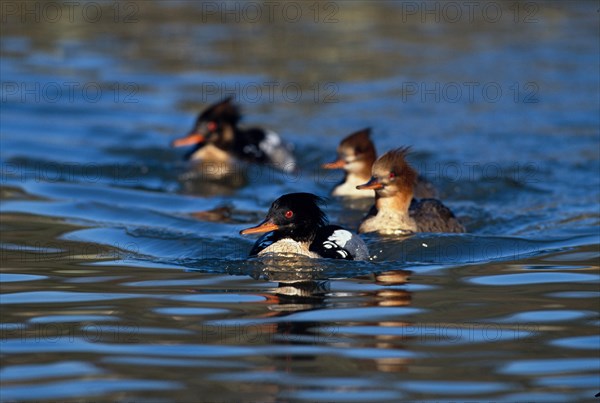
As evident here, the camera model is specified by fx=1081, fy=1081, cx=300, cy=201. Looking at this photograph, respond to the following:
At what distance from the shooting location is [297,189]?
12070 millimetres

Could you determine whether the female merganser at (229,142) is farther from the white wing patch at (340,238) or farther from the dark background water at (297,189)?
the white wing patch at (340,238)

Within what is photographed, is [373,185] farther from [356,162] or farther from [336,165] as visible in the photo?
[356,162]

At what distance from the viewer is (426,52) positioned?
18.6 metres

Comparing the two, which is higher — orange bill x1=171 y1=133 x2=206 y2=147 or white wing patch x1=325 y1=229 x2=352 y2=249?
orange bill x1=171 y1=133 x2=206 y2=147

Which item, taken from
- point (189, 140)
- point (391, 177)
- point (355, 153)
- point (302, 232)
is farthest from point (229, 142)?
point (302, 232)

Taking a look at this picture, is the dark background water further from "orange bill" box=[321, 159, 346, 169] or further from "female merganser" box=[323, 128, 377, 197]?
"orange bill" box=[321, 159, 346, 169]

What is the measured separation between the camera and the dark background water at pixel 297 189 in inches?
229

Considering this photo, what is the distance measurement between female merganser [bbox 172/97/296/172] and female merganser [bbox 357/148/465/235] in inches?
145

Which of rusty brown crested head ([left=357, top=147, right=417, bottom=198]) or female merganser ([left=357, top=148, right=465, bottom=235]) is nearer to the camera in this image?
female merganser ([left=357, top=148, right=465, bottom=235])

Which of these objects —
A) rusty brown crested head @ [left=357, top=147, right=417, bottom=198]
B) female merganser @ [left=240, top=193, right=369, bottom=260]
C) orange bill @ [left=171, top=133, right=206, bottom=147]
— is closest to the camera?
female merganser @ [left=240, top=193, right=369, bottom=260]

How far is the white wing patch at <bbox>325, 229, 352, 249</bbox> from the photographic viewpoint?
8266 millimetres

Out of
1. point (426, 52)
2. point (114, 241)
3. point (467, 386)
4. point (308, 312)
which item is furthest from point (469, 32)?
point (467, 386)

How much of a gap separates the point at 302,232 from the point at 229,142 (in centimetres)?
589

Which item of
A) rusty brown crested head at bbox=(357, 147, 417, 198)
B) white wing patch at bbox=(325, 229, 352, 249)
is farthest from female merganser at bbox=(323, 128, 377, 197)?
white wing patch at bbox=(325, 229, 352, 249)
